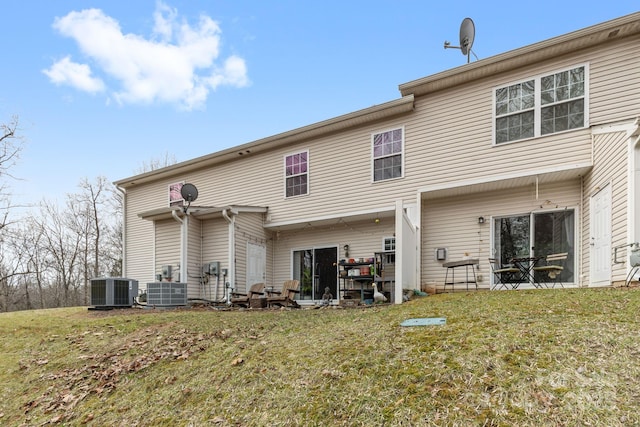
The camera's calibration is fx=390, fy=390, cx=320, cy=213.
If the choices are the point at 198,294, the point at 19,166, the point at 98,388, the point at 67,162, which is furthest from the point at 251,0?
the point at 67,162

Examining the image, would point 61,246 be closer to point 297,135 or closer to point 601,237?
point 297,135

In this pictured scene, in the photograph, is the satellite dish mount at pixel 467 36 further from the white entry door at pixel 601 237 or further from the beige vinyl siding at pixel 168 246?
the beige vinyl siding at pixel 168 246

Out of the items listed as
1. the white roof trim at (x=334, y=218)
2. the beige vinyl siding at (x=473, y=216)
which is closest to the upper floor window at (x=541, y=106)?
the beige vinyl siding at (x=473, y=216)

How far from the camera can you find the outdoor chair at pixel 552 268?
833 cm

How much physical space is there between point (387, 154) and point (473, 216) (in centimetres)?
280

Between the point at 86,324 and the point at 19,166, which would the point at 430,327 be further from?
the point at 19,166

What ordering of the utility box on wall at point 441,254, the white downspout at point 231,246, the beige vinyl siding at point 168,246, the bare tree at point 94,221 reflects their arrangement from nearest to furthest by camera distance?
the utility box on wall at point 441,254, the white downspout at point 231,246, the beige vinyl siding at point 168,246, the bare tree at point 94,221

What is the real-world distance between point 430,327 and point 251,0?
459 inches

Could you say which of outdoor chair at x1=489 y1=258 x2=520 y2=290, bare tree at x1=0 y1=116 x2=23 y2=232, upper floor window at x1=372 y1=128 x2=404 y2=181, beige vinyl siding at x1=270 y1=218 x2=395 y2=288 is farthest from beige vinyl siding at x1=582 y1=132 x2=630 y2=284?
bare tree at x1=0 y1=116 x2=23 y2=232

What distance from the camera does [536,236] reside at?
29.3 feet

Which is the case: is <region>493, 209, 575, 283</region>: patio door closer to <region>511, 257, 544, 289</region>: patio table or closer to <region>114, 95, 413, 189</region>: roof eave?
<region>511, 257, 544, 289</region>: patio table

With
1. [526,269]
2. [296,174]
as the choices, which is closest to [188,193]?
[296,174]

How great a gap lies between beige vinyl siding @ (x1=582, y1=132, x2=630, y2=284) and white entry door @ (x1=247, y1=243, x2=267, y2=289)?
28.2ft

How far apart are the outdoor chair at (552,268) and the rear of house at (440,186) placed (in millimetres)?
174
